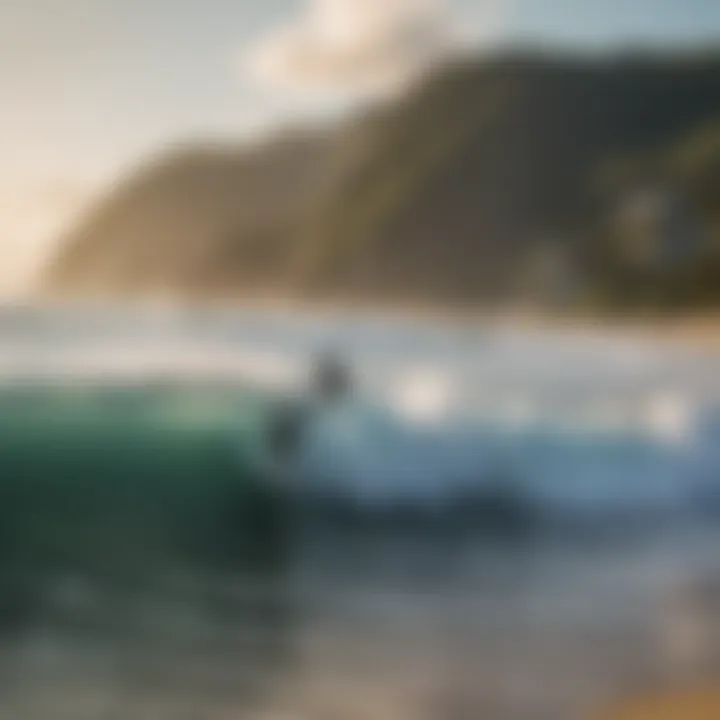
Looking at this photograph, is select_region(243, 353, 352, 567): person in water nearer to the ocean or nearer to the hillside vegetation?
the ocean

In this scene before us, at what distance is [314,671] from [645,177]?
2.45 ft

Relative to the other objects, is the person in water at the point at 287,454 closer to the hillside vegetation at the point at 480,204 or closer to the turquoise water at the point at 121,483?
the turquoise water at the point at 121,483

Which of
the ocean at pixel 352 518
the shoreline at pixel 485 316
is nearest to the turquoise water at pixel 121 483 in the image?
the ocean at pixel 352 518

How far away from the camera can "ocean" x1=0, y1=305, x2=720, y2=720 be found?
1.19m

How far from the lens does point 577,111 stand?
4.35 feet

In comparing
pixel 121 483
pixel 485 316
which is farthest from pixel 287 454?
pixel 485 316

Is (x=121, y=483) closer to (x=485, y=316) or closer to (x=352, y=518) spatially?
(x=352, y=518)

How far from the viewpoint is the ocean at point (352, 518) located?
1192 mm

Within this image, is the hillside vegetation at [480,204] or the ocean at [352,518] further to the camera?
the hillside vegetation at [480,204]

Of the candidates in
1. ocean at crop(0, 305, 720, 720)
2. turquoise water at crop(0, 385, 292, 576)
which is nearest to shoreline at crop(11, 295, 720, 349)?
ocean at crop(0, 305, 720, 720)

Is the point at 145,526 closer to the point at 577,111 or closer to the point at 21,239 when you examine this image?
the point at 21,239

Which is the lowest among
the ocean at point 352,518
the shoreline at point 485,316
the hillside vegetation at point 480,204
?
the ocean at point 352,518

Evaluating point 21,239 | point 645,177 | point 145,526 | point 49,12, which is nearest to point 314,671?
point 145,526

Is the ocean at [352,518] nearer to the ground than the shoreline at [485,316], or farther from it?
nearer to the ground
